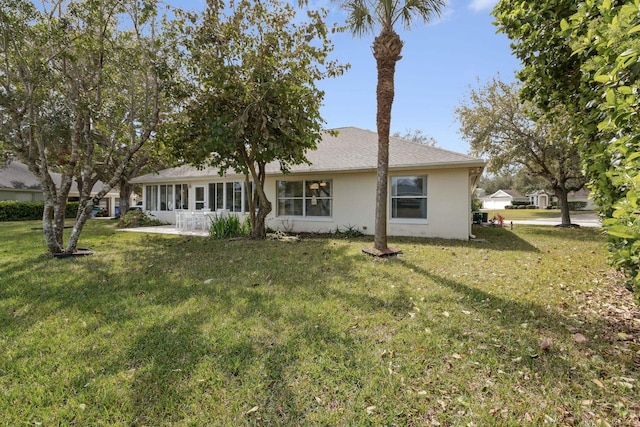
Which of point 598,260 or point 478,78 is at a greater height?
point 478,78

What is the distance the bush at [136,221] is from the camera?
55.1ft

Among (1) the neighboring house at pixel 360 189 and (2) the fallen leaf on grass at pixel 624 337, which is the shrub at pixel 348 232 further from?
(2) the fallen leaf on grass at pixel 624 337

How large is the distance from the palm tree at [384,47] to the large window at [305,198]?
18.0 ft

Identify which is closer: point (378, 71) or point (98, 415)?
point (98, 415)

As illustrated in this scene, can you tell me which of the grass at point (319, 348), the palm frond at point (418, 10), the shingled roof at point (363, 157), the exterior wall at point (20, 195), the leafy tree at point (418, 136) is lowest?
the grass at point (319, 348)

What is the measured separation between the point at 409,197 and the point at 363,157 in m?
2.56

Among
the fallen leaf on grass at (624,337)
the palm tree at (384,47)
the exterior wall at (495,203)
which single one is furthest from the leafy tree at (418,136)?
the fallen leaf on grass at (624,337)

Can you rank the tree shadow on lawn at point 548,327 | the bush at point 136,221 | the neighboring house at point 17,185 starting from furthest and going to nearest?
the neighboring house at point 17,185
the bush at point 136,221
the tree shadow on lawn at point 548,327

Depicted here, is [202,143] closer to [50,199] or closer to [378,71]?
[50,199]

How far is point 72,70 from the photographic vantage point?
838cm

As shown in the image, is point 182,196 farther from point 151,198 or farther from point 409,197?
point 409,197

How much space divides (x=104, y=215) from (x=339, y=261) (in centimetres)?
3209

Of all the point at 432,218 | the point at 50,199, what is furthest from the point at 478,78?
the point at 50,199

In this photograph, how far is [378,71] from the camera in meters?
7.70
